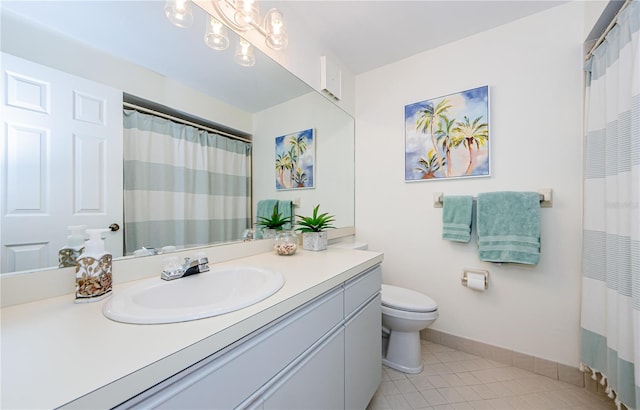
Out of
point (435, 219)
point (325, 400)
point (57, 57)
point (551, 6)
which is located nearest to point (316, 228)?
point (325, 400)

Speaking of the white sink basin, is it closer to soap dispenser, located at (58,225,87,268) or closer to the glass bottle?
soap dispenser, located at (58,225,87,268)

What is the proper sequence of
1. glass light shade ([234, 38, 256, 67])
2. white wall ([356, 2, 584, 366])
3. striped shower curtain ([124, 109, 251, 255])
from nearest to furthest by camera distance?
striped shower curtain ([124, 109, 251, 255]) < glass light shade ([234, 38, 256, 67]) < white wall ([356, 2, 584, 366])

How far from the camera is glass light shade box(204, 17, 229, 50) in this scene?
1.10m

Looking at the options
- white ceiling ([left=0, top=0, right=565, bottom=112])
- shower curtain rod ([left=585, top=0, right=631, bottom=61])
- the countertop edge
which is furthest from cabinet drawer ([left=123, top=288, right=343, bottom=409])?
shower curtain rod ([left=585, top=0, right=631, bottom=61])

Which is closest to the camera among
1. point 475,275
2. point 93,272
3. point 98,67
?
point 93,272

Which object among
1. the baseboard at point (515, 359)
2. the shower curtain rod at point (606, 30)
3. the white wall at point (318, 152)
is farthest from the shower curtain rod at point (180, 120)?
the baseboard at point (515, 359)

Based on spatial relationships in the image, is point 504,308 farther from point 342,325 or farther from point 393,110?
point 393,110

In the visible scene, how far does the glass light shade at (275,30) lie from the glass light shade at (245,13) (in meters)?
0.10

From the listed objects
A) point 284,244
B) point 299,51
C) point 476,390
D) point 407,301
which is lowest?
point 476,390

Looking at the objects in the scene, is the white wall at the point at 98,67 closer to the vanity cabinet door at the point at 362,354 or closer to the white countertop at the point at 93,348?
the white countertop at the point at 93,348

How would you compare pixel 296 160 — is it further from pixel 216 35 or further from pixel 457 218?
pixel 457 218

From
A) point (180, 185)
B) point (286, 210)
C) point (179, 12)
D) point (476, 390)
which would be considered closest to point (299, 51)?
point (179, 12)

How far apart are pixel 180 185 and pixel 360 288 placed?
926mm

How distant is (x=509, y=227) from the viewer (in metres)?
1.53
